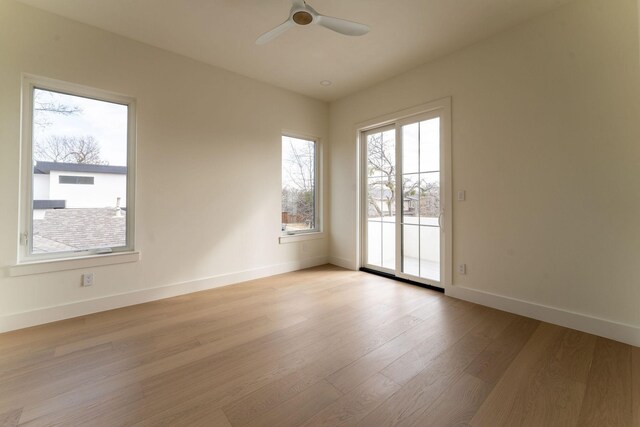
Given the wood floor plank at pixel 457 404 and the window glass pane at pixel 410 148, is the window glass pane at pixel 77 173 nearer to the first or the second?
the wood floor plank at pixel 457 404

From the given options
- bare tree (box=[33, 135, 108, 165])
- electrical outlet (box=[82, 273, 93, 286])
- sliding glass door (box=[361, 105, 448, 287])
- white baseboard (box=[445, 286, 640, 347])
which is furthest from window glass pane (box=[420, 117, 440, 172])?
electrical outlet (box=[82, 273, 93, 286])

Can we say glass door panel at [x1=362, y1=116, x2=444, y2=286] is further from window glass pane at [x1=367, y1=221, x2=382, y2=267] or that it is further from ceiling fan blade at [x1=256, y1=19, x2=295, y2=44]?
ceiling fan blade at [x1=256, y1=19, x2=295, y2=44]

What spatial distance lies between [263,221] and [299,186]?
906 millimetres

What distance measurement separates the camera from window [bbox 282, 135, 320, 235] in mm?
4266

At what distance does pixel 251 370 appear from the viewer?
1.77 m

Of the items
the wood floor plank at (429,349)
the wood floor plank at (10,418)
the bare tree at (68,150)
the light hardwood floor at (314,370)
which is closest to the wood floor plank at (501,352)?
the light hardwood floor at (314,370)

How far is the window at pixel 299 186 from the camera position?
14.0 feet

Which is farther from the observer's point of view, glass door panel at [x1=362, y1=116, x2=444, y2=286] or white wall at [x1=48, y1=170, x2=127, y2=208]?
glass door panel at [x1=362, y1=116, x2=444, y2=286]

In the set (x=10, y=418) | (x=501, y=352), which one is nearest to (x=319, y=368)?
(x=501, y=352)

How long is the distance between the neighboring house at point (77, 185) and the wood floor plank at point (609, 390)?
4027 mm

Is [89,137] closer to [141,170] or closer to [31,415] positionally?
[141,170]

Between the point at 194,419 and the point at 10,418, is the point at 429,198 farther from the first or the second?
the point at 10,418

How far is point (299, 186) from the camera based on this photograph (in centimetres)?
444

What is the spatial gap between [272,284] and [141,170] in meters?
2.04
